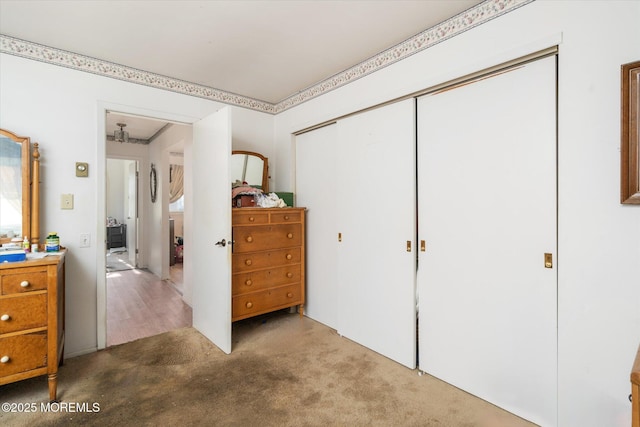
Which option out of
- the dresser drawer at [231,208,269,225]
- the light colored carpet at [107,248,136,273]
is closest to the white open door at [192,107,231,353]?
the dresser drawer at [231,208,269,225]

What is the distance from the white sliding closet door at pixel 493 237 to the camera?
1.71 metres

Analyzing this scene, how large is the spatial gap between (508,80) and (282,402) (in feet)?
7.69

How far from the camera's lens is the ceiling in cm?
189

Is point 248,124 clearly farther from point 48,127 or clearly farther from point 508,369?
point 508,369

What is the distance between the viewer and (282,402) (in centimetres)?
195

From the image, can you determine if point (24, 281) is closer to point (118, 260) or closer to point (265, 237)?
point (265, 237)

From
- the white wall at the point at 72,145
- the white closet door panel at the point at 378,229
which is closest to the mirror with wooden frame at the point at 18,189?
the white wall at the point at 72,145

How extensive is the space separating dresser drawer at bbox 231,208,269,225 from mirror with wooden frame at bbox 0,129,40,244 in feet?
4.56

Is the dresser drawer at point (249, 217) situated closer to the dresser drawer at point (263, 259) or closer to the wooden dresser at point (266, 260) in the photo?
the wooden dresser at point (266, 260)

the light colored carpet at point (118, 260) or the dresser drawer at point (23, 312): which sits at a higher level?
the dresser drawer at point (23, 312)

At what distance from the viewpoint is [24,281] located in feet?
5.99

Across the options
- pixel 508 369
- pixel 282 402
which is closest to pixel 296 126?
pixel 282 402

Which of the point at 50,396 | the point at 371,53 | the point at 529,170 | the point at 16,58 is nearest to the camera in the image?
the point at 529,170

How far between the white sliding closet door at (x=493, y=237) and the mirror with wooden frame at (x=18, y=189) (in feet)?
9.13
